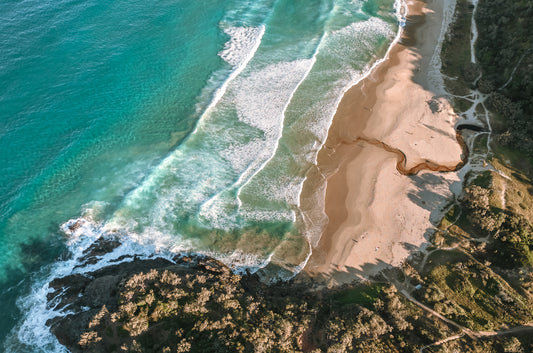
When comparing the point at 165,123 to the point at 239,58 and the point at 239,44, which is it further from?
the point at 239,44

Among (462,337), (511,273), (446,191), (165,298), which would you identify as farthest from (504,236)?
(165,298)

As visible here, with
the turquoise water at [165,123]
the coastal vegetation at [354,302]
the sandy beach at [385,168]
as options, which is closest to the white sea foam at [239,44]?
the turquoise water at [165,123]

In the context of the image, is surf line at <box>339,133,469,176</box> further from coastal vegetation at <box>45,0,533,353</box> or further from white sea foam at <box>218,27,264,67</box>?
white sea foam at <box>218,27,264,67</box>

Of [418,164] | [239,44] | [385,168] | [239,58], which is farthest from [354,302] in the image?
[239,44]

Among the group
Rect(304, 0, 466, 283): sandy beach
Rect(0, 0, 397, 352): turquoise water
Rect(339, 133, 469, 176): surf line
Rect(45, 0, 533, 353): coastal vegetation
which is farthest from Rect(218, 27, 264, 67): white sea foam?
Rect(45, 0, 533, 353): coastal vegetation

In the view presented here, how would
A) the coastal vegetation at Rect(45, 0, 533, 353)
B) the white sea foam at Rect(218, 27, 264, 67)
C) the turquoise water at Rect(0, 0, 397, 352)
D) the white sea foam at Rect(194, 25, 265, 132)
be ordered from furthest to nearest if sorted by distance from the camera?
the white sea foam at Rect(218, 27, 264, 67), the white sea foam at Rect(194, 25, 265, 132), the turquoise water at Rect(0, 0, 397, 352), the coastal vegetation at Rect(45, 0, 533, 353)
